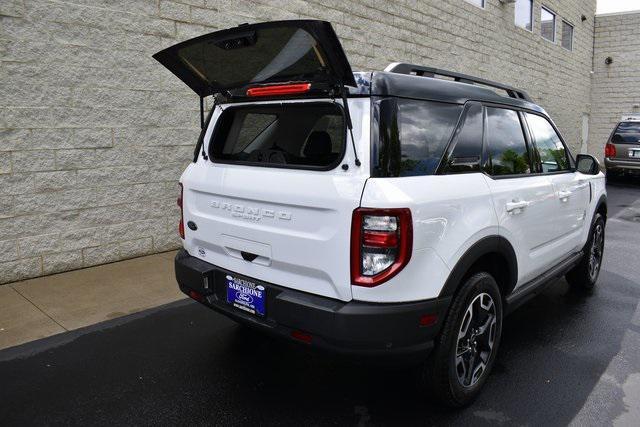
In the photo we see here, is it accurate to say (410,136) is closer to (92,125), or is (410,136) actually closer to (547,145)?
(547,145)

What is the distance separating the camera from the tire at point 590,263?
4.89m

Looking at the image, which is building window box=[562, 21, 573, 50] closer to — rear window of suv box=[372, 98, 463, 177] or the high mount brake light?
rear window of suv box=[372, 98, 463, 177]

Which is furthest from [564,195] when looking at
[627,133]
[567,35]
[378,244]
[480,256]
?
[567,35]

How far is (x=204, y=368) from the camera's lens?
11.2 ft

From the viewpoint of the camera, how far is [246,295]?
2.87m

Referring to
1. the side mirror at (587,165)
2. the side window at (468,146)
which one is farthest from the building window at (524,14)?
the side window at (468,146)

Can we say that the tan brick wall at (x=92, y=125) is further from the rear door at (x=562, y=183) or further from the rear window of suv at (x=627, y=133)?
the rear window of suv at (x=627, y=133)

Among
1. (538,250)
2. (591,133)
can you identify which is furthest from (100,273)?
(591,133)

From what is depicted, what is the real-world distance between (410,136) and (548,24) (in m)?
16.0

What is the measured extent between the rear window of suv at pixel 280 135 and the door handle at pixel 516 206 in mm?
1095

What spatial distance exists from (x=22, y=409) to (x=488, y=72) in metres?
12.0

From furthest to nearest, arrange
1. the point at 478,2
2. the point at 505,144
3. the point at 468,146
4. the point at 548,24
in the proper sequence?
the point at 548,24
the point at 478,2
the point at 505,144
the point at 468,146

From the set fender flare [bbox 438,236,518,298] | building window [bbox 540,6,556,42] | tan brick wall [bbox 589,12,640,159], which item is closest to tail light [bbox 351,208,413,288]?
fender flare [bbox 438,236,518,298]

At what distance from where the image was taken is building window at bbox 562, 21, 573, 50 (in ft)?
57.9
